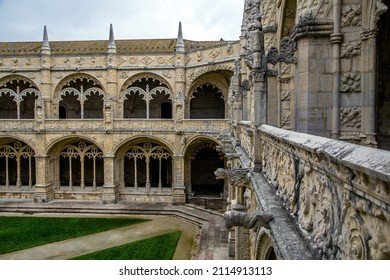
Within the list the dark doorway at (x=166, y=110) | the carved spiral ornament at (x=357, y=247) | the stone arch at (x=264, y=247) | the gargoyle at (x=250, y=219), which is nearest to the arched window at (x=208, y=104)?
→ the dark doorway at (x=166, y=110)

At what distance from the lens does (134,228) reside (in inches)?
684

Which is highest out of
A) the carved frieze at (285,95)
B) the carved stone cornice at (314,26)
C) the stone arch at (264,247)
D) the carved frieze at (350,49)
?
the carved stone cornice at (314,26)

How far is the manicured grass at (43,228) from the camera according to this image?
1540 cm

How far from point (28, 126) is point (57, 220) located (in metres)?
6.96

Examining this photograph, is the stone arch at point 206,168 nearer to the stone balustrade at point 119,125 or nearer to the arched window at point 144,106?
the arched window at point 144,106

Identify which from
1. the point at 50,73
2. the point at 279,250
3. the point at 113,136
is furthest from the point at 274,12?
the point at 50,73

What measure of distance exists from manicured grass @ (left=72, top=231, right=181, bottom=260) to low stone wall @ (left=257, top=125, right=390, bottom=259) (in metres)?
11.2

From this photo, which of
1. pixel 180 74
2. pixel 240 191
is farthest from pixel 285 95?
pixel 180 74

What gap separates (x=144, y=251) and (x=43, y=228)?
6.51 metres

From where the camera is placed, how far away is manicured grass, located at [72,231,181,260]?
1342cm

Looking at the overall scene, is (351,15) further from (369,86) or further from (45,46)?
(45,46)

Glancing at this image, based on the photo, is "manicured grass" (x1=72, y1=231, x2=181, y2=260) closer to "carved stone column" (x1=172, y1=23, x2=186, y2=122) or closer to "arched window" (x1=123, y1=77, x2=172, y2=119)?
"carved stone column" (x1=172, y1=23, x2=186, y2=122)

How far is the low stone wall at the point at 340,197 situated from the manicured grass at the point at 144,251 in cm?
1120

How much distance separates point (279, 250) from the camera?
2.71 metres
